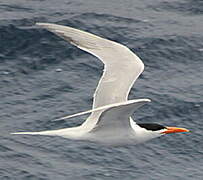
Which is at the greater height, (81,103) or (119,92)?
(119,92)

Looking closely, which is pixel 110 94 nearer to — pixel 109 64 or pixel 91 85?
pixel 109 64

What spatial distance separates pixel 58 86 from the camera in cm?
1744

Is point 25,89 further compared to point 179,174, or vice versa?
point 25,89

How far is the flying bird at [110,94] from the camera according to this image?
12.6m

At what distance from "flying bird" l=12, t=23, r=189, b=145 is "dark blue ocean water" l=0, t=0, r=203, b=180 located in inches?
80.5

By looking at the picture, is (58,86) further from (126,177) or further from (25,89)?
(126,177)

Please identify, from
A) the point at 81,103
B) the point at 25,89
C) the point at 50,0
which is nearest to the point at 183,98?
the point at 81,103

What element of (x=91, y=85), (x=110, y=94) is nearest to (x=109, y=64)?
(x=110, y=94)

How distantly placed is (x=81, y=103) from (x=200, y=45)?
4.56m

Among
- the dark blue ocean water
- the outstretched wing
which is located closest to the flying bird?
the outstretched wing

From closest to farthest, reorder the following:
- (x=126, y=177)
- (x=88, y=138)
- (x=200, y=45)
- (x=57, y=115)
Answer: (x=88, y=138) → (x=126, y=177) → (x=57, y=115) → (x=200, y=45)

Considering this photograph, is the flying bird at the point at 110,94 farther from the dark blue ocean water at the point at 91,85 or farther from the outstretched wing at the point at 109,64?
the dark blue ocean water at the point at 91,85

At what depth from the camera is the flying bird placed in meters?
12.6

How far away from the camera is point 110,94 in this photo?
12906 mm
